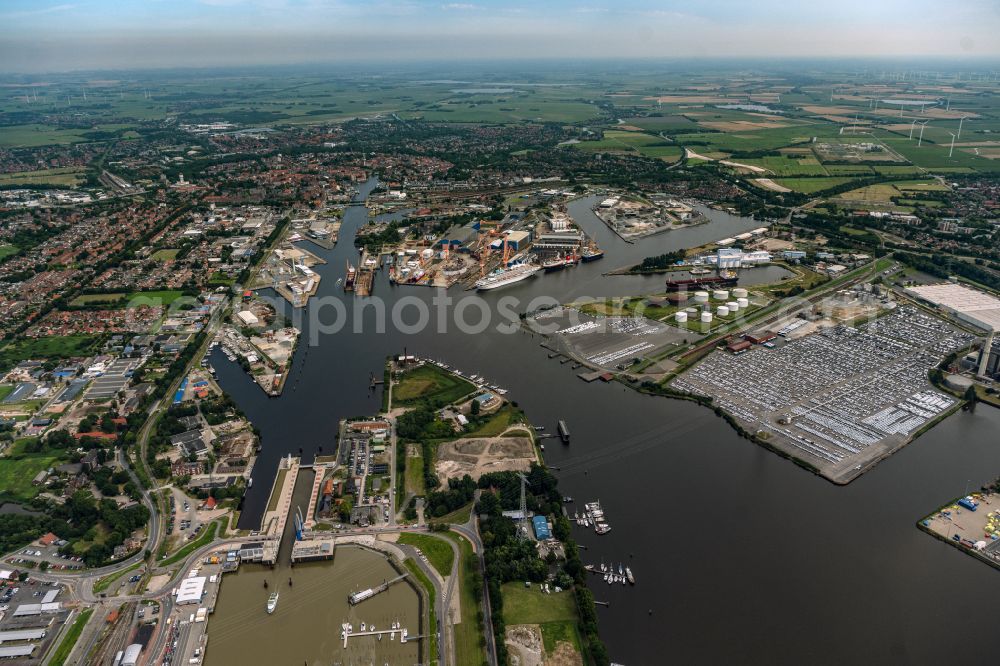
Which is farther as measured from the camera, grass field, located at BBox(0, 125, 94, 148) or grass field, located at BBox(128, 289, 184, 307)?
grass field, located at BBox(0, 125, 94, 148)

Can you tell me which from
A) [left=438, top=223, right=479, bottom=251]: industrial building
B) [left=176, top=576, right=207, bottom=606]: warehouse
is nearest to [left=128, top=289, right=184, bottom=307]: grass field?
[left=438, top=223, right=479, bottom=251]: industrial building

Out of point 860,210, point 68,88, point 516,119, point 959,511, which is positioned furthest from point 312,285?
point 68,88

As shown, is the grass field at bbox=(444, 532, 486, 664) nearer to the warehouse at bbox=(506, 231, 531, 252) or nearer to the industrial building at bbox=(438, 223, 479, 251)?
the warehouse at bbox=(506, 231, 531, 252)

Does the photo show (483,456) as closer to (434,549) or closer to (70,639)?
(434,549)

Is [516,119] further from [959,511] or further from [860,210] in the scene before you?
[959,511]

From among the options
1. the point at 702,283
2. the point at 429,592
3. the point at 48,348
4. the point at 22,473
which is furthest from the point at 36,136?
the point at 429,592

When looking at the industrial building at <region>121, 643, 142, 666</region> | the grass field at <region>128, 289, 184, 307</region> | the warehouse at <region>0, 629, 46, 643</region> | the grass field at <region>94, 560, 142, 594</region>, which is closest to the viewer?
the industrial building at <region>121, 643, 142, 666</region>
